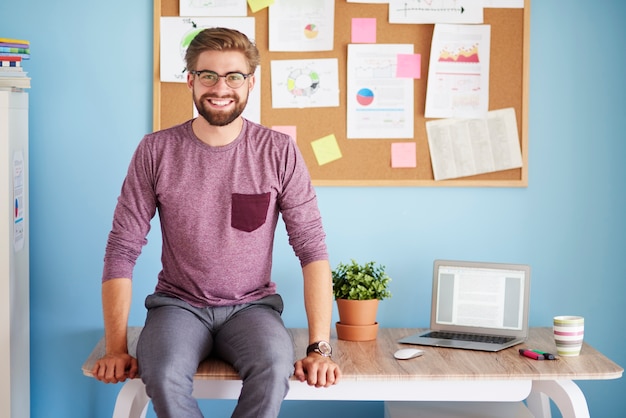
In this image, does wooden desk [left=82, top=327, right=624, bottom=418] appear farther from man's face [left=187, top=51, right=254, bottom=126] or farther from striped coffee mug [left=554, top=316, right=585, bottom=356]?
man's face [left=187, top=51, right=254, bottom=126]

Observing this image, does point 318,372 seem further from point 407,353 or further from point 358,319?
point 358,319

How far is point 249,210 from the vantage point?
2.26 metres

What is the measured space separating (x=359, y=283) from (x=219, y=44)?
32.0 inches

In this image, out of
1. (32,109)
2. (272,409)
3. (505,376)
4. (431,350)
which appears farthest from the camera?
(32,109)

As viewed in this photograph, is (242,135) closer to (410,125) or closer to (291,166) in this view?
(291,166)

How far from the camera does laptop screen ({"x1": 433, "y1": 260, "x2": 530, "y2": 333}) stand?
2561 mm

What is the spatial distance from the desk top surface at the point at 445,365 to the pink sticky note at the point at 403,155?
57 centimetres

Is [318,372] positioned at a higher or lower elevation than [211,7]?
lower

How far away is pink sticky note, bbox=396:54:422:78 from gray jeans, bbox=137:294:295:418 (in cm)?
89

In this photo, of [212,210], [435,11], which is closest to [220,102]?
[212,210]

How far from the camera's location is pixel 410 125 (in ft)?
9.03

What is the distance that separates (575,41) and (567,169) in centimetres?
40

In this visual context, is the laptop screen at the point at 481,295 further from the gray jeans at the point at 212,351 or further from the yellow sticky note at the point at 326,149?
the gray jeans at the point at 212,351

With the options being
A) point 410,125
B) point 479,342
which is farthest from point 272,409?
point 410,125
